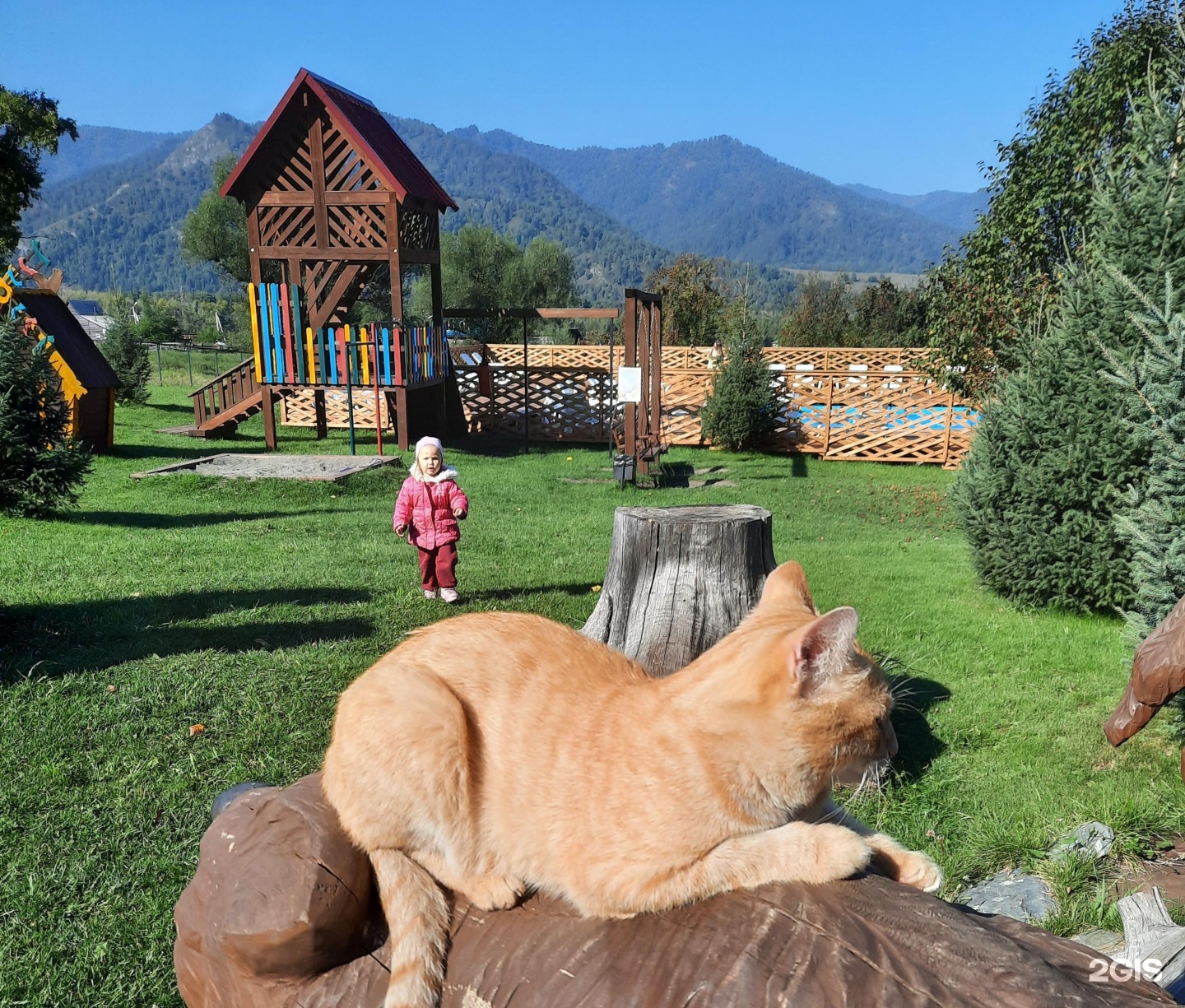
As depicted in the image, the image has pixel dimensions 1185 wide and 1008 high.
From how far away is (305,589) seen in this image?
8.37 metres

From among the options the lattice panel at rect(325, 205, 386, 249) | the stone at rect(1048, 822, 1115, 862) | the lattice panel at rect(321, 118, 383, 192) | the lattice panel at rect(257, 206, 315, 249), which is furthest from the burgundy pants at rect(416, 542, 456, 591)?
the lattice panel at rect(257, 206, 315, 249)

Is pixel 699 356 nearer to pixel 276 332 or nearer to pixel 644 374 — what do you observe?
pixel 644 374

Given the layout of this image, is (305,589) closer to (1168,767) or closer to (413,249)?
(1168,767)

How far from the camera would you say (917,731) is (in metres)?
5.85

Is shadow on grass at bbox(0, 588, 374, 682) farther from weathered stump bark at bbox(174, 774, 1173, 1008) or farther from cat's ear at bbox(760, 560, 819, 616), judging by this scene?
cat's ear at bbox(760, 560, 819, 616)

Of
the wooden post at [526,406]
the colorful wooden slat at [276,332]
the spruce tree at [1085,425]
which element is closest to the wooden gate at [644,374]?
the wooden post at [526,406]

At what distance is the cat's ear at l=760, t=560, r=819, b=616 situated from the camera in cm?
230

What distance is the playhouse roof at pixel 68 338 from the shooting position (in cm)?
1630

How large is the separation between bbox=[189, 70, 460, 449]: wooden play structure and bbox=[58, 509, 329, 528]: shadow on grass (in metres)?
5.66

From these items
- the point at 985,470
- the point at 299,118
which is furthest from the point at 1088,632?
the point at 299,118

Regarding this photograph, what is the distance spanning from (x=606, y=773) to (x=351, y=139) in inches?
751

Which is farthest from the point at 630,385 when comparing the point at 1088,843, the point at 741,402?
the point at 1088,843

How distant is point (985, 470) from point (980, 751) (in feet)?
13.0

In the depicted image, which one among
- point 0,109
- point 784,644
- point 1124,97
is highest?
point 0,109
